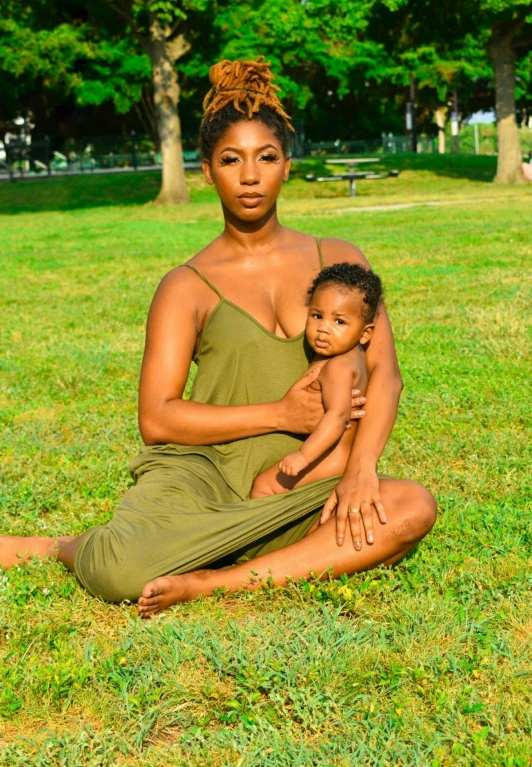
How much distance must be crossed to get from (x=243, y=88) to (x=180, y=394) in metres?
1.28

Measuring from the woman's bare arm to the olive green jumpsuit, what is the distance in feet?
0.25

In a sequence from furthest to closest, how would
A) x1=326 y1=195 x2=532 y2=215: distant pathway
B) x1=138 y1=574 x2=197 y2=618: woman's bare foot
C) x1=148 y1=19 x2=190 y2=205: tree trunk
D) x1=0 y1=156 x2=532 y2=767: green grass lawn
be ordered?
x1=148 y1=19 x2=190 y2=205: tree trunk, x1=326 y1=195 x2=532 y2=215: distant pathway, x1=138 y1=574 x2=197 y2=618: woman's bare foot, x1=0 y1=156 x2=532 y2=767: green grass lawn

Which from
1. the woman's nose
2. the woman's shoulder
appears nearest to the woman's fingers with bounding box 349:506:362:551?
the woman's shoulder

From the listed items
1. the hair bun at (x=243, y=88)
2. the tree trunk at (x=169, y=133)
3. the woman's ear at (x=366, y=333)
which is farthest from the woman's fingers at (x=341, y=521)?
the tree trunk at (x=169, y=133)

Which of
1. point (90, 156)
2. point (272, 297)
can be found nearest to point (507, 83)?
point (90, 156)

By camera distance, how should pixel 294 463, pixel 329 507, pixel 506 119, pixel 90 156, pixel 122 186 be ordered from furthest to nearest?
pixel 90 156
pixel 122 186
pixel 506 119
pixel 329 507
pixel 294 463

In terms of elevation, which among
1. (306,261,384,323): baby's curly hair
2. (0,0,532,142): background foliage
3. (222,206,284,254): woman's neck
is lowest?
(306,261,384,323): baby's curly hair

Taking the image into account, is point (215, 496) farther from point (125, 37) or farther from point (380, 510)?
point (125, 37)

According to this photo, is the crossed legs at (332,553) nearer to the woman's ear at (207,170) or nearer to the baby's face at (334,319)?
the baby's face at (334,319)

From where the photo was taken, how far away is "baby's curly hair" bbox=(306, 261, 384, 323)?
13.0 ft

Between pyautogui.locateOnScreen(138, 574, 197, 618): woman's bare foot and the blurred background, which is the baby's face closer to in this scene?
pyautogui.locateOnScreen(138, 574, 197, 618): woman's bare foot

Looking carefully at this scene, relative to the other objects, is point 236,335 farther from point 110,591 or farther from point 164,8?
point 164,8

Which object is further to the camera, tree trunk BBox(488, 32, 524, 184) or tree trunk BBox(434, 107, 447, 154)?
tree trunk BBox(434, 107, 447, 154)

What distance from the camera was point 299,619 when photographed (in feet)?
12.0
